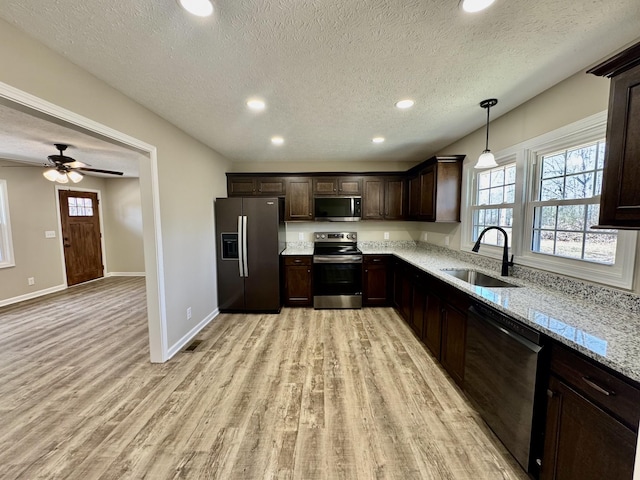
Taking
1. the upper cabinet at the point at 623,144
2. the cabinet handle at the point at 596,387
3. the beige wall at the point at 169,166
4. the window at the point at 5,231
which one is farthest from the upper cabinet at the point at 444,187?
the window at the point at 5,231

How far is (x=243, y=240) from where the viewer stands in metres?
3.73

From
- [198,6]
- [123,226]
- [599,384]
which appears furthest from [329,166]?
[123,226]

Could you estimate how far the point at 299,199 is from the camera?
4332 mm

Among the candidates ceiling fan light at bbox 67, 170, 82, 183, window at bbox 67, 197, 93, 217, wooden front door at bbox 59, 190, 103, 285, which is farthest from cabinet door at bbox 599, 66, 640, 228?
window at bbox 67, 197, 93, 217

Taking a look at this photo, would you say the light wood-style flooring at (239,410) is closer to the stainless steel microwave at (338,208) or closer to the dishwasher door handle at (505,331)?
the dishwasher door handle at (505,331)

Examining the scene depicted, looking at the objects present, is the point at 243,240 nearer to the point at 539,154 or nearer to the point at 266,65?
the point at 266,65

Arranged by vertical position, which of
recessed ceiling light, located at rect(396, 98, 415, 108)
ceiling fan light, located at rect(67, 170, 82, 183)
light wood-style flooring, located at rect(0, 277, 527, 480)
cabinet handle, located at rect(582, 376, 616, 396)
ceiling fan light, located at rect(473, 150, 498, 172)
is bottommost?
light wood-style flooring, located at rect(0, 277, 527, 480)

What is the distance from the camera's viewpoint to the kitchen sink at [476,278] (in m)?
2.26

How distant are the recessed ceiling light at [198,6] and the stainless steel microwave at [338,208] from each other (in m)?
3.15

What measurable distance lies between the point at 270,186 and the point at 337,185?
1169 mm

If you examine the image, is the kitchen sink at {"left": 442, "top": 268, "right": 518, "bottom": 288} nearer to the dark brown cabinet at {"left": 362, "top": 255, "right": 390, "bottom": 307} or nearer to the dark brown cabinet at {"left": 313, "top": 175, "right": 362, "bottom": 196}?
the dark brown cabinet at {"left": 362, "top": 255, "right": 390, "bottom": 307}

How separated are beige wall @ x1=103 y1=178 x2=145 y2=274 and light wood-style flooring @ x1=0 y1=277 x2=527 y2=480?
10.2 feet

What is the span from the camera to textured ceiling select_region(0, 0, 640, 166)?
4.04ft

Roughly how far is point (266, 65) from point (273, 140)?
164cm
